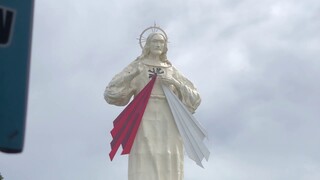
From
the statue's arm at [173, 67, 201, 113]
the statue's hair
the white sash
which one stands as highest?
the statue's hair

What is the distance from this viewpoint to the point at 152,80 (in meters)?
14.5

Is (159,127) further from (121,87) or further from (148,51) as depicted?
(148,51)

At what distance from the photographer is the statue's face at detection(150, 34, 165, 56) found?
1469 cm

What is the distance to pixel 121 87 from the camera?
579 inches

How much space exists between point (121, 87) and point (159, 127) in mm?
1108

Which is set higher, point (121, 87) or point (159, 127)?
point (121, 87)

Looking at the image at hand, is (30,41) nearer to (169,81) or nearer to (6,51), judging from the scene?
(6,51)

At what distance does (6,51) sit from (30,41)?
73 millimetres

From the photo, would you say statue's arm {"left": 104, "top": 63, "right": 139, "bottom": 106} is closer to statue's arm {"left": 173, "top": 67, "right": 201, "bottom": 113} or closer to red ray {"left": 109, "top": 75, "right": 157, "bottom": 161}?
red ray {"left": 109, "top": 75, "right": 157, "bottom": 161}

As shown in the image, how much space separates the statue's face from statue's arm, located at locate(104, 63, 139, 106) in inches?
19.0

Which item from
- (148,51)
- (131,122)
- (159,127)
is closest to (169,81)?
(148,51)

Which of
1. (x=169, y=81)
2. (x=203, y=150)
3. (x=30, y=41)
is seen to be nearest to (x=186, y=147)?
(x=203, y=150)

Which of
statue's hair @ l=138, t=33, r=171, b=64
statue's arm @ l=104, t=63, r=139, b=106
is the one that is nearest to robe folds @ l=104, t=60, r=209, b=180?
statue's arm @ l=104, t=63, r=139, b=106

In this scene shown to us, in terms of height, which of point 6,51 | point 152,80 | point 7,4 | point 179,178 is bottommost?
point 6,51
